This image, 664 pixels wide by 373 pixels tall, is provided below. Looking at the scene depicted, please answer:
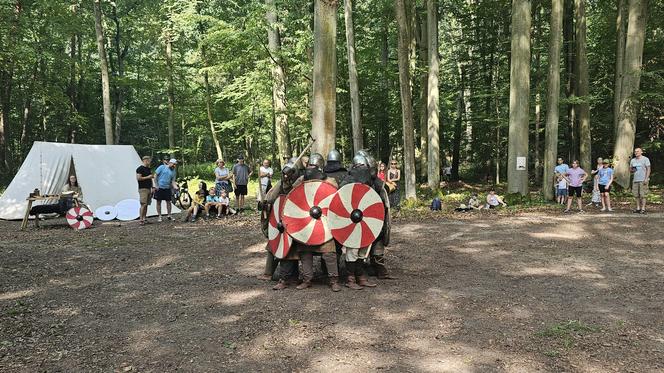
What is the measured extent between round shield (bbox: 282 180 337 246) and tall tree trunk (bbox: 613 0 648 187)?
15323 millimetres

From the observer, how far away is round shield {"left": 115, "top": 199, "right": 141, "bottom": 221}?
1390 centimetres

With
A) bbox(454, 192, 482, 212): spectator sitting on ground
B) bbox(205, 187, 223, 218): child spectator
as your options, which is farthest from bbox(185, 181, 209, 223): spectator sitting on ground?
bbox(454, 192, 482, 212): spectator sitting on ground

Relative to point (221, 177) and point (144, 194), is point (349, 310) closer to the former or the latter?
point (144, 194)

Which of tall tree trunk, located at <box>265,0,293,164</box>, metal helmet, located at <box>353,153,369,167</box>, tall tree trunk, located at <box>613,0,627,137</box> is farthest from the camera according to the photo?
tall tree trunk, located at <box>613,0,627,137</box>

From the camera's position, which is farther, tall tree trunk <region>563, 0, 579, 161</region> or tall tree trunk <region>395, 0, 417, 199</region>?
tall tree trunk <region>563, 0, 579, 161</region>

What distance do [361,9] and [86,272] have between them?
2097 centimetres

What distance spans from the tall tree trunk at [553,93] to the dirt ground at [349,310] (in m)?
6.40

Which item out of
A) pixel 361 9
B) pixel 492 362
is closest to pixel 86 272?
pixel 492 362

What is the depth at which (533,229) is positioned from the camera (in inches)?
421

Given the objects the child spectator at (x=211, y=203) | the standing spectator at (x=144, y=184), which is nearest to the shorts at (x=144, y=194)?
the standing spectator at (x=144, y=184)

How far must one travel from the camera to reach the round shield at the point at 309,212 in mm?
6094

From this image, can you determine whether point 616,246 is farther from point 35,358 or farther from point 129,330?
point 35,358

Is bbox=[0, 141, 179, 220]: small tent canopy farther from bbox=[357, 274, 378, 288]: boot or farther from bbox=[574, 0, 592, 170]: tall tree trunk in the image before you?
bbox=[574, 0, 592, 170]: tall tree trunk

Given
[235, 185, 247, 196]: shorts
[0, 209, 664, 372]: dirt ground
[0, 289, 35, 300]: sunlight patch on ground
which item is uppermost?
[235, 185, 247, 196]: shorts
